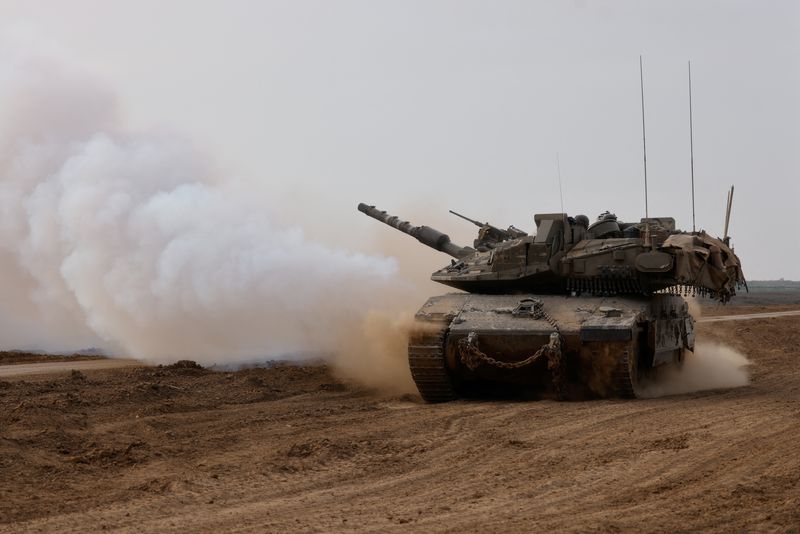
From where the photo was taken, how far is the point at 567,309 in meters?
17.5

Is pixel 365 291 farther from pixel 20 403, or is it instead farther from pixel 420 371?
pixel 20 403

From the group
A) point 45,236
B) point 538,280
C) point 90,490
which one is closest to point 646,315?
point 538,280

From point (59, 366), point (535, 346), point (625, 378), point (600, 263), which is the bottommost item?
point (625, 378)

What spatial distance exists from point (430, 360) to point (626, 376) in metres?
2.88

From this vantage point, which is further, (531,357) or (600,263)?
(600,263)

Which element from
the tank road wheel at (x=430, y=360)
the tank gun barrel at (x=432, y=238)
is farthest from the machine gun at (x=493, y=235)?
the tank road wheel at (x=430, y=360)

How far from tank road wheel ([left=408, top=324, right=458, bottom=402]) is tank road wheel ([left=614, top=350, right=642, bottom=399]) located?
2.53m

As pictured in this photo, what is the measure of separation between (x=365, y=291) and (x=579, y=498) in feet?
44.0

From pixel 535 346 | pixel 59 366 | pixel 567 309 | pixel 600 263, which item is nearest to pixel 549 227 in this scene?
pixel 600 263

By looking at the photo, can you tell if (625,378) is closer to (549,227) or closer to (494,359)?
(494,359)

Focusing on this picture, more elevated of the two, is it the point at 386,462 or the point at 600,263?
the point at 600,263

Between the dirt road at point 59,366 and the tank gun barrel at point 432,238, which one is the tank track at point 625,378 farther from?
the dirt road at point 59,366

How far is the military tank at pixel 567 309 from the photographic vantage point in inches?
661

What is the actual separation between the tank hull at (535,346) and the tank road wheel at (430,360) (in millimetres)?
15
